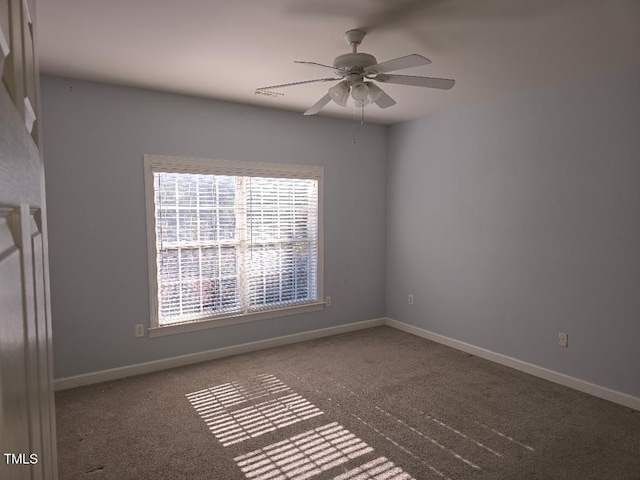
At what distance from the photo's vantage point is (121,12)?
2188mm

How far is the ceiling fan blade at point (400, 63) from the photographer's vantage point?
205 cm

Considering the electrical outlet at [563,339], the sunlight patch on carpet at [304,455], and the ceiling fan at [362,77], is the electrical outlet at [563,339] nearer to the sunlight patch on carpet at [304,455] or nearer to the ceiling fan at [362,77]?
the sunlight patch on carpet at [304,455]

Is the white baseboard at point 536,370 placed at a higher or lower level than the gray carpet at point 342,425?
higher

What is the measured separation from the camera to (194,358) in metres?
3.97

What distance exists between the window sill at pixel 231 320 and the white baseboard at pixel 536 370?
1.32m

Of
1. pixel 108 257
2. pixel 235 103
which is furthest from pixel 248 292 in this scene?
pixel 235 103

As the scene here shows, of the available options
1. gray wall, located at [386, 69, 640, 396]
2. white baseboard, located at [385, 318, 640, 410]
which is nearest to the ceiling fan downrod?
gray wall, located at [386, 69, 640, 396]

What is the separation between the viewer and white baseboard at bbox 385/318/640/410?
3162 millimetres

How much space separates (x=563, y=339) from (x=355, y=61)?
9.68 feet

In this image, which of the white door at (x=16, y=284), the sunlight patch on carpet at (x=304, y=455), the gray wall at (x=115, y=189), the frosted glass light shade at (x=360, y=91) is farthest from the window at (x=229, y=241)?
the white door at (x=16, y=284)

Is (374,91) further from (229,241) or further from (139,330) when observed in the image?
(139,330)

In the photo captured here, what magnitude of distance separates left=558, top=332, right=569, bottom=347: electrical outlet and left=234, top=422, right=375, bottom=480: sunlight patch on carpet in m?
2.07

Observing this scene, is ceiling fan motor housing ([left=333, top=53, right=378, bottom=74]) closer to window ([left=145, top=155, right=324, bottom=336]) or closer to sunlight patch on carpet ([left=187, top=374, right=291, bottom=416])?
window ([left=145, top=155, right=324, bottom=336])

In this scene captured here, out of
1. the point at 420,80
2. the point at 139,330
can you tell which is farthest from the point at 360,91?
the point at 139,330
